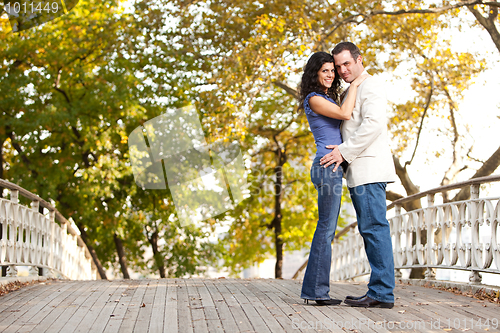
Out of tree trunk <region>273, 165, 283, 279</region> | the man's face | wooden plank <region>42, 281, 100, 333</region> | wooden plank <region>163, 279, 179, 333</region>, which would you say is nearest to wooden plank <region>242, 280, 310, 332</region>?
wooden plank <region>163, 279, 179, 333</region>

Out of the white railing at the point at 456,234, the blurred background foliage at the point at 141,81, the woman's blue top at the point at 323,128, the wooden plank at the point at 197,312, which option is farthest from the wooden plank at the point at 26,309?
the blurred background foliage at the point at 141,81

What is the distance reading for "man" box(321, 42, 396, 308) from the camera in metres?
3.66

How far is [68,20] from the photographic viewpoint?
612 inches

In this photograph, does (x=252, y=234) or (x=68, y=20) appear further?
(x=252, y=234)

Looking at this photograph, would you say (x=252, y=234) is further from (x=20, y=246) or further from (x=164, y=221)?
(x=20, y=246)

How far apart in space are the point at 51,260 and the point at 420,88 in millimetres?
11512

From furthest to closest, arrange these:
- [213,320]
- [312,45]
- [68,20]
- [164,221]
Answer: [164,221]
[68,20]
[312,45]
[213,320]

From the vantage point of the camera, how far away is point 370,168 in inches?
146

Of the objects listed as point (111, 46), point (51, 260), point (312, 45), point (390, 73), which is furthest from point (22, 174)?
point (390, 73)

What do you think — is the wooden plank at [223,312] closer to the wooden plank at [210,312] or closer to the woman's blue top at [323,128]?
the wooden plank at [210,312]

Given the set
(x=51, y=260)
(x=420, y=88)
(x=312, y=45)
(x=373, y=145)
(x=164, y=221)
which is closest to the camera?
(x=373, y=145)

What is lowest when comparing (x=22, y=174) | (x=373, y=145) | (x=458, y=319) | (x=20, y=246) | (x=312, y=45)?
(x=458, y=319)

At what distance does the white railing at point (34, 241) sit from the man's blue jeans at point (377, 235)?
12.3 ft

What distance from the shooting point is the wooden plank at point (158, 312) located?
2.96 metres
